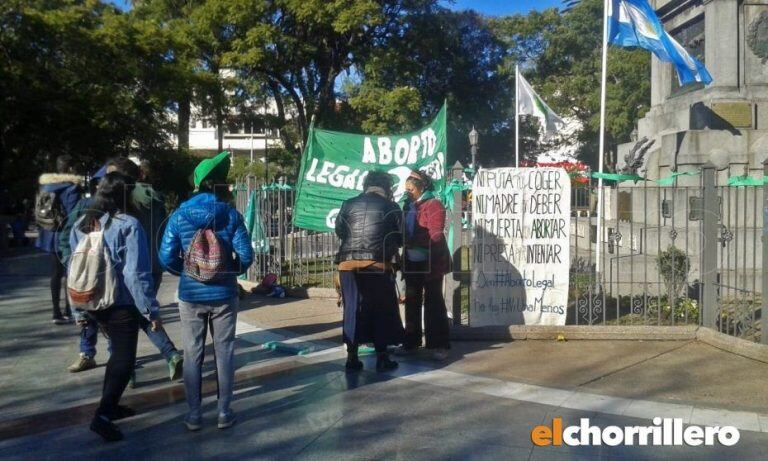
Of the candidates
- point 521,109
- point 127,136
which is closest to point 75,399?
point 521,109

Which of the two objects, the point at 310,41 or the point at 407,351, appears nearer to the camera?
the point at 407,351

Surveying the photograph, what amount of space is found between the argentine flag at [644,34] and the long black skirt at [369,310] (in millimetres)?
5807

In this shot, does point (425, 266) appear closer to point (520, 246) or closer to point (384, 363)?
point (384, 363)

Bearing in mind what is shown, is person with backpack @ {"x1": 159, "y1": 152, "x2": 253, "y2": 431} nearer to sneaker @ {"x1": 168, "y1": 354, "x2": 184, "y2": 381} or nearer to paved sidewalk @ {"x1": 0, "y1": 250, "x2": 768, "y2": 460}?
paved sidewalk @ {"x1": 0, "y1": 250, "x2": 768, "y2": 460}

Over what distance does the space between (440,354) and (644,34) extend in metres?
5.97

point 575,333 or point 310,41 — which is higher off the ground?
point 310,41

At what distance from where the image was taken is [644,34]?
1083 centimetres

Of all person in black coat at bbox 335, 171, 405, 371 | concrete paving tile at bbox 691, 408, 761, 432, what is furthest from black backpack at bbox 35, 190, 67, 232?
concrete paving tile at bbox 691, 408, 761, 432

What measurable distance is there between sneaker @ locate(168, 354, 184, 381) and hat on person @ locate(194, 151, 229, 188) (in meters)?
1.80

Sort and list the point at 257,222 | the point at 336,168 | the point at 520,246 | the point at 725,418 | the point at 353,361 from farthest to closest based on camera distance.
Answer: the point at 257,222 → the point at 336,168 → the point at 520,246 → the point at 353,361 → the point at 725,418

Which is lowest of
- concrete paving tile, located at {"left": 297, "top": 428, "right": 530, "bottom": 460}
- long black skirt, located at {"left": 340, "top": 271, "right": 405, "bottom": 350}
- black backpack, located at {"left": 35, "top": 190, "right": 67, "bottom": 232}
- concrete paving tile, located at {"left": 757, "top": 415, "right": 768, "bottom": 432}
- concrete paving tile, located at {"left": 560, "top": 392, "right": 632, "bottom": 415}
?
concrete paving tile, located at {"left": 297, "top": 428, "right": 530, "bottom": 460}

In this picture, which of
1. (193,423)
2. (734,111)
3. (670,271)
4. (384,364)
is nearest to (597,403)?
(384,364)

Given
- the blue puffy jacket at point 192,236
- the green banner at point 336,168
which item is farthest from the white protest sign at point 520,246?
the blue puffy jacket at point 192,236

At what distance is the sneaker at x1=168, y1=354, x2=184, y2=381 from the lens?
6.66 m
